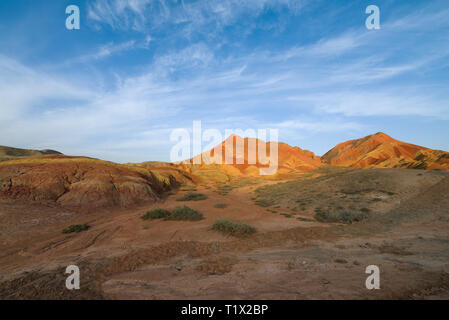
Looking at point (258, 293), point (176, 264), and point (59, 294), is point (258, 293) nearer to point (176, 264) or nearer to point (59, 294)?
point (176, 264)

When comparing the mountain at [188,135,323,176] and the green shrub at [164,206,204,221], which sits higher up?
the mountain at [188,135,323,176]

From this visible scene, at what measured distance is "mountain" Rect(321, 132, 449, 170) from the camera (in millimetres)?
36875

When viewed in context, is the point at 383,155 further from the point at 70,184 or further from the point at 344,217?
the point at 70,184

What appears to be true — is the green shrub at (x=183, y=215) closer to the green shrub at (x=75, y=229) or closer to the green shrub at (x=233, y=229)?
the green shrub at (x=233, y=229)

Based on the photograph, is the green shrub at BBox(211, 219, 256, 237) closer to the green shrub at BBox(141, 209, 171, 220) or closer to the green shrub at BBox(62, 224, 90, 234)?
the green shrub at BBox(141, 209, 171, 220)

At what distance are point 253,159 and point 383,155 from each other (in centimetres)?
3806

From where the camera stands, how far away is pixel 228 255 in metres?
6.15

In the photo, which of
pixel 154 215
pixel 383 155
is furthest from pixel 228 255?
pixel 383 155

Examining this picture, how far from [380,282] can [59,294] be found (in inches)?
247

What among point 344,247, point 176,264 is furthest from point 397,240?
point 176,264

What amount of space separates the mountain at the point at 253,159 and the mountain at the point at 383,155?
10436mm

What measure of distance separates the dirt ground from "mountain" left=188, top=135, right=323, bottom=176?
44771 mm

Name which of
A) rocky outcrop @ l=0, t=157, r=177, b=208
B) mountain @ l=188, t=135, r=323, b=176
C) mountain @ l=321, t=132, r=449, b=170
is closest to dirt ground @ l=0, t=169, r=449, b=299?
rocky outcrop @ l=0, t=157, r=177, b=208

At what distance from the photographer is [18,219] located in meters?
9.17
